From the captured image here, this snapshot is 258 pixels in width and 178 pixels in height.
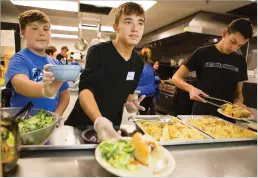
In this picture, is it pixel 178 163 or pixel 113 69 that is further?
pixel 113 69

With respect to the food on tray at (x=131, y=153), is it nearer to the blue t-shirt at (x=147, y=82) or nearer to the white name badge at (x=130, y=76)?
the white name badge at (x=130, y=76)

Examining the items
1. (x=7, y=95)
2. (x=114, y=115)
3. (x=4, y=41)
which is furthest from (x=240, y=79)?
(x=4, y=41)

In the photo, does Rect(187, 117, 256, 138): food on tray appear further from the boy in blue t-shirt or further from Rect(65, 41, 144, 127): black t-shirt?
the boy in blue t-shirt

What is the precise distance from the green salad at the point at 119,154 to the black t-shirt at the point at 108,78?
51 cm

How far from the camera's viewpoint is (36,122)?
960 millimetres

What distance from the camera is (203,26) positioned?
3.67 m

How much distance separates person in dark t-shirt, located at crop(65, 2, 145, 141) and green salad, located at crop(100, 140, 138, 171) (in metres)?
0.29

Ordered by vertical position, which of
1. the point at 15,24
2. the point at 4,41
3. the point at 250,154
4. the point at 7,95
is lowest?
the point at 250,154

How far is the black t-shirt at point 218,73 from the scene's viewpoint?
1947 mm

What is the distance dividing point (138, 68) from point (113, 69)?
0.79ft

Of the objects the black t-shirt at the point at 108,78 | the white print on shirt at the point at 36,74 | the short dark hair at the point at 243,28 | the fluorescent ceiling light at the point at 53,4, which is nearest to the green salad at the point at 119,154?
the black t-shirt at the point at 108,78

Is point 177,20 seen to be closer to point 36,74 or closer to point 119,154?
point 36,74

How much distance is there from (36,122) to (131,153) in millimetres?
489

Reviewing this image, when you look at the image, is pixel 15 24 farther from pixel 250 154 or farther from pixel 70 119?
pixel 250 154
